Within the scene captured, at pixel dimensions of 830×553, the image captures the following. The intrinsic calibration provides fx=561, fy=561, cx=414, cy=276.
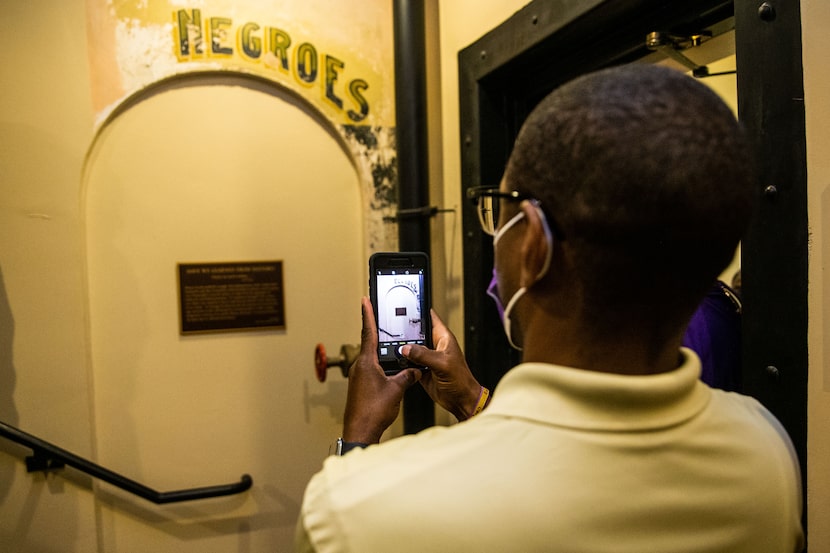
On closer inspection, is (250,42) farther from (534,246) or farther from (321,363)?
(534,246)

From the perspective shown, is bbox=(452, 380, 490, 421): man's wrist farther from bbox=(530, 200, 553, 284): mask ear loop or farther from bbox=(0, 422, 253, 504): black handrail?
bbox=(0, 422, 253, 504): black handrail

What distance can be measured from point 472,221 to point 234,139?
35.3 inches

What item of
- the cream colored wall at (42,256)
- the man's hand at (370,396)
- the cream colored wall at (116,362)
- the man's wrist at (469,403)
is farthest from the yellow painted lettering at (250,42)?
the man's wrist at (469,403)

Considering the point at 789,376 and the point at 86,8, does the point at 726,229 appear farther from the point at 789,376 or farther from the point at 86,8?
the point at 86,8

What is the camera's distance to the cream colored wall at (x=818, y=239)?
881 millimetres

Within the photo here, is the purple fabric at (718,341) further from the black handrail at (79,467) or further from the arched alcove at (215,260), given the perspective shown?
the black handrail at (79,467)

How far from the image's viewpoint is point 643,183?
492 mm

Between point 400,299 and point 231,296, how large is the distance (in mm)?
958

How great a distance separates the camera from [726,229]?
52cm

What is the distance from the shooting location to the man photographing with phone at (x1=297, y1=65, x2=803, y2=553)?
500mm

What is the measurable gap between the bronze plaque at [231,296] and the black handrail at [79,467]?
0.51 meters

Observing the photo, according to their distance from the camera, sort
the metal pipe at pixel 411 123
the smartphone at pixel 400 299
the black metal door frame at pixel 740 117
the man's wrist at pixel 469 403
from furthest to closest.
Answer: the metal pipe at pixel 411 123 → the smartphone at pixel 400 299 → the man's wrist at pixel 469 403 → the black metal door frame at pixel 740 117

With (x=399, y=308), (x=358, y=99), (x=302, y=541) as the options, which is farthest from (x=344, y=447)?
(x=358, y=99)

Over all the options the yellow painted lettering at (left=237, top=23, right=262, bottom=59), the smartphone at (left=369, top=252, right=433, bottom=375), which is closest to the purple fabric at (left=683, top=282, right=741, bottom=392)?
the smartphone at (left=369, top=252, right=433, bottom=375)
